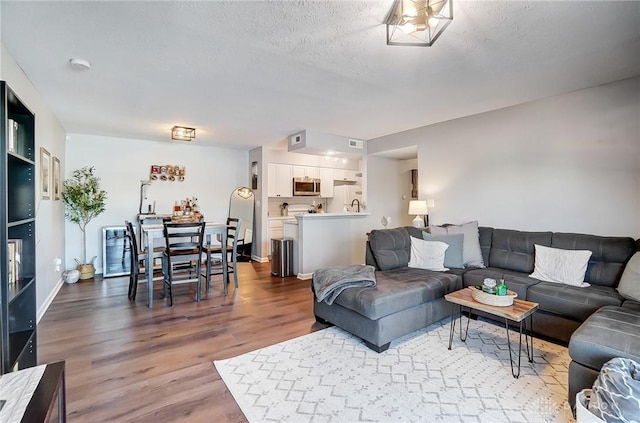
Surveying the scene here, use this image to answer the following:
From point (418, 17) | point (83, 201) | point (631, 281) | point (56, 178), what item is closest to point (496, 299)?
point (631, 281)

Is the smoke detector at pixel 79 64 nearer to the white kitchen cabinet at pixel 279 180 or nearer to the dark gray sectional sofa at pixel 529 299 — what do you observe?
the dark gray sectional sofa at pixel 529 299

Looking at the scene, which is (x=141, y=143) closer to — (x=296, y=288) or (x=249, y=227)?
(x=249, y=227)

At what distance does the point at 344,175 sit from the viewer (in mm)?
7438

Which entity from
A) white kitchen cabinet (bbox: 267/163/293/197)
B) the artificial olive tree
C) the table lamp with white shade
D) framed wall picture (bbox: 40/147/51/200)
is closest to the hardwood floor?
the artificial olive tree

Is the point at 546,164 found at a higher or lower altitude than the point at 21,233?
higher

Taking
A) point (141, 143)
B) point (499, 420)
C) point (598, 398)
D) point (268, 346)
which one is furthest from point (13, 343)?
point (141, 143)

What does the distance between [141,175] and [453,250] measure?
215 inches

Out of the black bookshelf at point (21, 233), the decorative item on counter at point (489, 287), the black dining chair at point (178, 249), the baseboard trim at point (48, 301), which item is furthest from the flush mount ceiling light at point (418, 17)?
the baseboard trim at point (48, 301)

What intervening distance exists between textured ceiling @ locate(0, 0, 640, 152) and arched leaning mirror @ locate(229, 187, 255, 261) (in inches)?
109

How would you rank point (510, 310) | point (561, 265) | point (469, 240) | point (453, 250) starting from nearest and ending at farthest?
1. point (510, 310)
2. point (561, 265)
3. point (453, 250)
4. point (469, 240)

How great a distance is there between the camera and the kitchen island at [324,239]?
4.93 metres

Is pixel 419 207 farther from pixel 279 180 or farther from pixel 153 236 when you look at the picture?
pixel 153 236

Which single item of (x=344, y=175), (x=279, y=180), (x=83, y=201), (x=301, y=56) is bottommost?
(x=83, y=201)

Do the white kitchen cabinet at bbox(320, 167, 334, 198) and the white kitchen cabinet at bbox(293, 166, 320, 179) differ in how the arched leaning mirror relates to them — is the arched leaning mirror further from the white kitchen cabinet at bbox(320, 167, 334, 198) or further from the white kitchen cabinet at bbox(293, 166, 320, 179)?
the white kitchen cabinet at bbox(320, 167, 334, 198)
